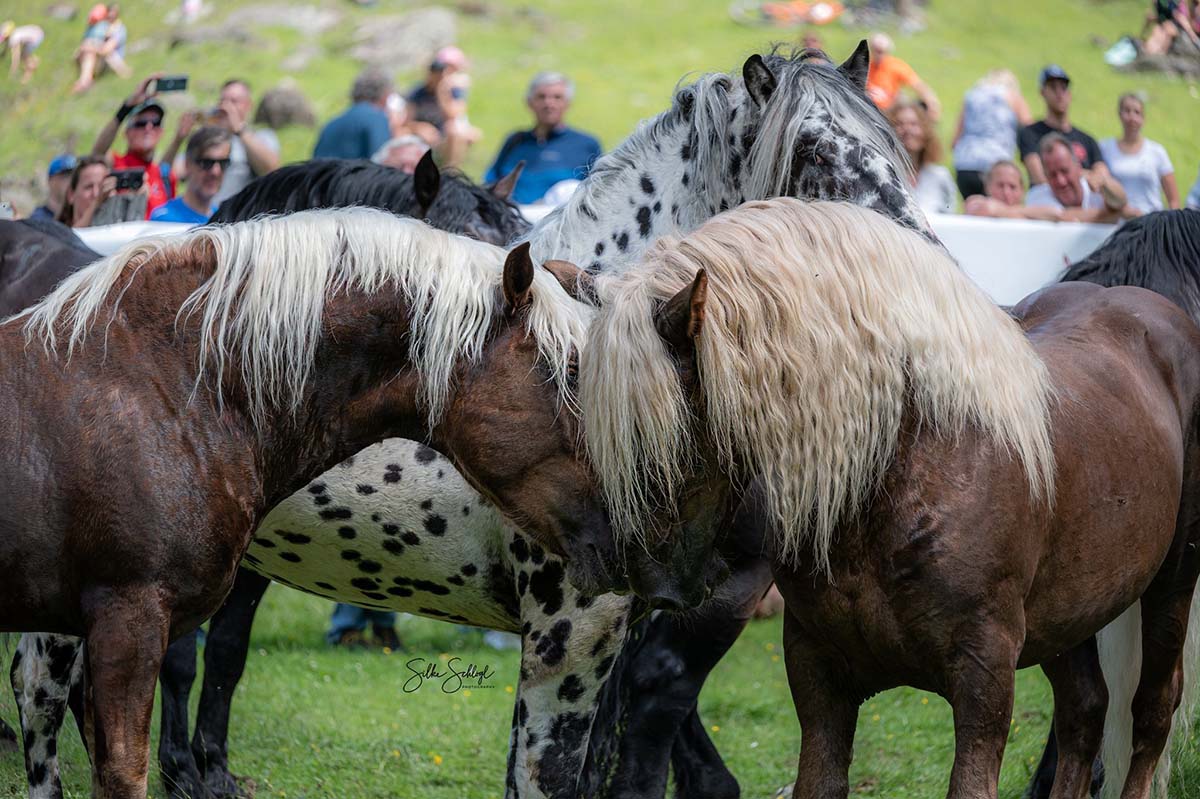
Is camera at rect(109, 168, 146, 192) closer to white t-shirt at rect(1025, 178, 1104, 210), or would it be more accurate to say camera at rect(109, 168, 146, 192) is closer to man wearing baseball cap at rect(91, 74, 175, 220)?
man wearing baseball cap at rect(91, 74, 175, 220)

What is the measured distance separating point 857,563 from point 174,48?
14.1 meters

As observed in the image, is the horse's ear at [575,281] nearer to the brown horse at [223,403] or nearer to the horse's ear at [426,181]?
the brown horse at [223,403]

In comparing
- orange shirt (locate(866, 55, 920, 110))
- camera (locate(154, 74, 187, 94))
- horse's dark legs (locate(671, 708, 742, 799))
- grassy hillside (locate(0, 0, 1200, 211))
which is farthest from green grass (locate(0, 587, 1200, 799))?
orange shirt (locate(866, 55, 920, 110))

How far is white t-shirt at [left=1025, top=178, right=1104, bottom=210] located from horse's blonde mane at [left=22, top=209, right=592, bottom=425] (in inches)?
271

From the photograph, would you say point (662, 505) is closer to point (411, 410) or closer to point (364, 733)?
point (411, 410)

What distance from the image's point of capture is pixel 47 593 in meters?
2.98

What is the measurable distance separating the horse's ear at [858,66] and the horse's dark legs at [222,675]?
2.89 meters

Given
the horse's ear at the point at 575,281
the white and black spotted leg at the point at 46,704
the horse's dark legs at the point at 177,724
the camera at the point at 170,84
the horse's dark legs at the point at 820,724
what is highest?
the horse's ear at the point at 575,281

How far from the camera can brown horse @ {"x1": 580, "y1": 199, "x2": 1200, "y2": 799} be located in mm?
2932

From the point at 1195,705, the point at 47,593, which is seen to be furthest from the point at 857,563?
the point at 1195,705

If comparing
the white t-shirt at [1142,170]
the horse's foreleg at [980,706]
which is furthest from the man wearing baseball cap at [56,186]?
the white t-shirt at [1142,170]

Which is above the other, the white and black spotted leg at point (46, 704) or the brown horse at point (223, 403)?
the brown horse at point (223, 403)

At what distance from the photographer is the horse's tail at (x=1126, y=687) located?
4574 mm

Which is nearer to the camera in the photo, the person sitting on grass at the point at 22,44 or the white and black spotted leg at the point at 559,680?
the white and black spotted leg at the point at 559,680
